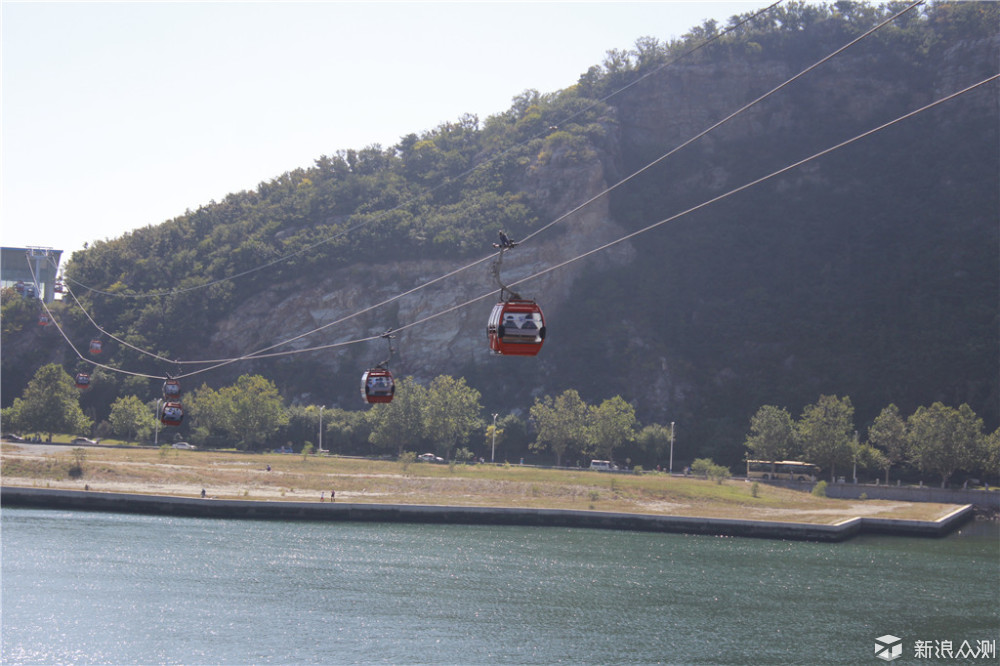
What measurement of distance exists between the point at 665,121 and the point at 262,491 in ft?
360

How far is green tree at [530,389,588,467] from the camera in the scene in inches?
4176

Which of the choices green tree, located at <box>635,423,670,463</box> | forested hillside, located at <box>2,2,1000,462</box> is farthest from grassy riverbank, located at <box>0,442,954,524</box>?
forested hillside, located at <box>2,2,1000,462</box>

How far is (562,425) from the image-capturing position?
350ft

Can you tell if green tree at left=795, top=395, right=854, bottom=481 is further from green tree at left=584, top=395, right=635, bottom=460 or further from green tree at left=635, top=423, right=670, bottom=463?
green tree at left=584, top=395, right=635, bottom=460

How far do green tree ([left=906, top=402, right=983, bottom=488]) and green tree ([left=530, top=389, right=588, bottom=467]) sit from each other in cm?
3521

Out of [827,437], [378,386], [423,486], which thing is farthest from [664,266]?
[378,386]

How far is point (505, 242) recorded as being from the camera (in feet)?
83.7

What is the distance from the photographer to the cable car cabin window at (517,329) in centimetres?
2366

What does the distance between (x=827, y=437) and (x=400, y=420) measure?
4546 cm

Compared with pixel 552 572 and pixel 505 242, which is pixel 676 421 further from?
pixel 505 242

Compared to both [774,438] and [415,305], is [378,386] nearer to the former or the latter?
[774,438]

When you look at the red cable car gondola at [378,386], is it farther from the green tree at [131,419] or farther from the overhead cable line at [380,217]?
the overhead cable line at [380,217]

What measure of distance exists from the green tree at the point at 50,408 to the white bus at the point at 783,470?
7418 cm

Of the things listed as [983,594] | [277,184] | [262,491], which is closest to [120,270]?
[277,184]
